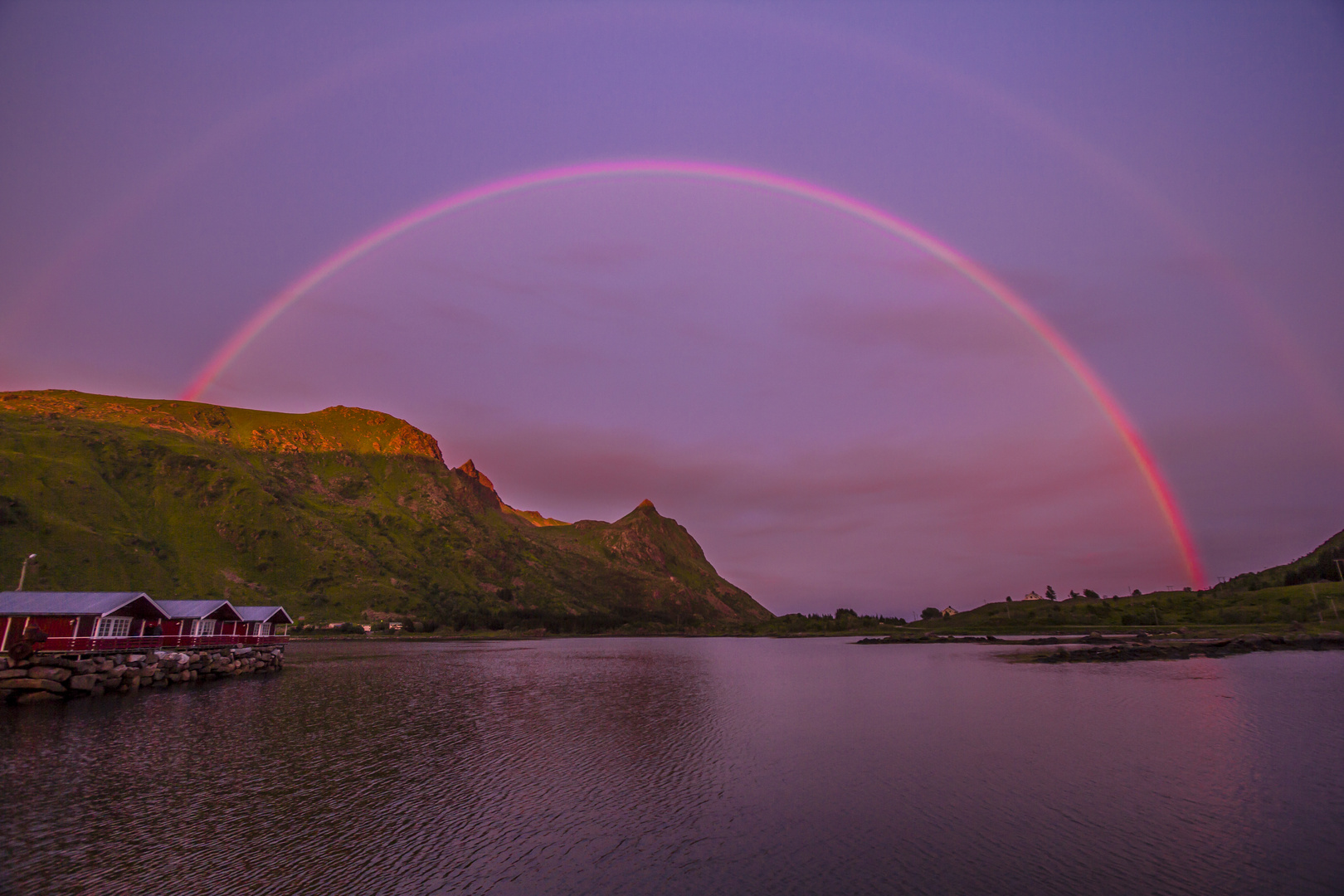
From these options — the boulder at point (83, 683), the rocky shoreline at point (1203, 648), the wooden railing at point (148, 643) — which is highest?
the wooden railing at point (148, 643)

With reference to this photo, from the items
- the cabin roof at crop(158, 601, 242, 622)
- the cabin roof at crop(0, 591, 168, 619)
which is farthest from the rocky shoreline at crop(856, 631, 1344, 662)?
the cabin roof at crop(0, 591, 168, 619)

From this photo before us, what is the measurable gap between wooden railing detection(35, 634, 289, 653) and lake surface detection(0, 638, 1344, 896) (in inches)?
554

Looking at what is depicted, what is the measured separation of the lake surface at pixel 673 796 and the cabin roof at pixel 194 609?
30238mm

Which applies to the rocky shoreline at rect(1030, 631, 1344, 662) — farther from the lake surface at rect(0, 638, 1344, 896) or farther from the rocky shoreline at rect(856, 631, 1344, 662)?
the lake surface at rect(0, 638, 1344, 896)

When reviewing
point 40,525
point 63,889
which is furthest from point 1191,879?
point 40,525

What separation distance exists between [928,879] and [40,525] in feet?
863

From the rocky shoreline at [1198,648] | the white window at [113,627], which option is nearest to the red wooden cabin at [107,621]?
the white window at [113,627]

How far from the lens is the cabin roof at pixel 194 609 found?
9312 centimetres

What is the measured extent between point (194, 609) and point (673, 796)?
97858 mm

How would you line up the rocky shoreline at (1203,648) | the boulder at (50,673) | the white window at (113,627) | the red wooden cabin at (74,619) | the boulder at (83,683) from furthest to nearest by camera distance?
the rocky shoreline at (1203,648) < the white window at (113,627) < the red wooden cabin at (74,619) < the boulder at (83,683) < the boulder at (50,673)

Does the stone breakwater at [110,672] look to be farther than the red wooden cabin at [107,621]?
No

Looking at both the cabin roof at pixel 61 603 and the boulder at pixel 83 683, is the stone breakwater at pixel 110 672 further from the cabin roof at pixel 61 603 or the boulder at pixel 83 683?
the cabin roof at pixel 61 603

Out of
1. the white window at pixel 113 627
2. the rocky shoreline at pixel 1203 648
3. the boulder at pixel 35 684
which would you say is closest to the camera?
the boulder at pixel 35 684

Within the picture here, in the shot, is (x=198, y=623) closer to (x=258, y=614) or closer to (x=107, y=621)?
(x=258, y=614)
